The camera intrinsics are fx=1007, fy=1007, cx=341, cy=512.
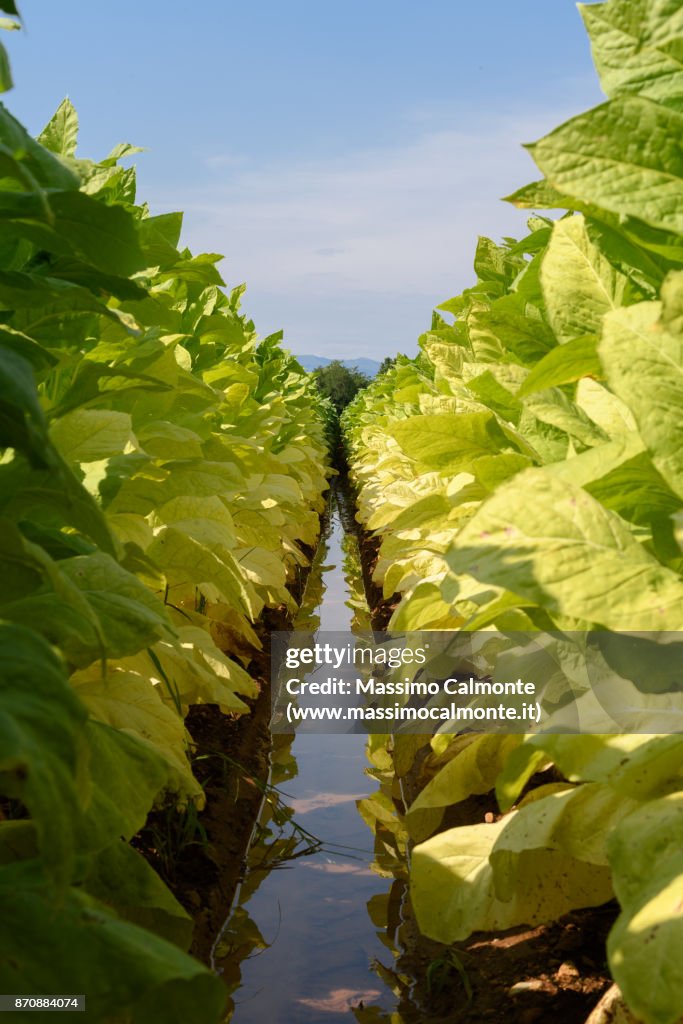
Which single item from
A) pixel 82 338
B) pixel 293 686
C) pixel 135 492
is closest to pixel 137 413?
pixel 135 492

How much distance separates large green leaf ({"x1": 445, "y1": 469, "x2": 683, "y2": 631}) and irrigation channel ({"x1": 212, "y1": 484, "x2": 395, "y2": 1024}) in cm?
159

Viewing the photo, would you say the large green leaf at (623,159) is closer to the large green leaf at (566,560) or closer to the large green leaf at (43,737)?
the large green leaf at (566,560)

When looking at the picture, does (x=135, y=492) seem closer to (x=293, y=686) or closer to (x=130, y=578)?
(x=130, y=578)

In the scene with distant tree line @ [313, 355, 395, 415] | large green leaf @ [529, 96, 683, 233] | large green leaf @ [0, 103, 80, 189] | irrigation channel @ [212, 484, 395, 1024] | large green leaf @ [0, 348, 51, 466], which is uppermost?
distant tree line @ [313, 355, 395, 415]

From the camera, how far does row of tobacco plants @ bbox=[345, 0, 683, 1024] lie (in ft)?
4.34

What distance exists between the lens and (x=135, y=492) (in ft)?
7.96

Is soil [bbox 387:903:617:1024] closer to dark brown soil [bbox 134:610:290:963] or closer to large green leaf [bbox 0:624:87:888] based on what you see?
dark brown soil [bbox 134:610:290:963]

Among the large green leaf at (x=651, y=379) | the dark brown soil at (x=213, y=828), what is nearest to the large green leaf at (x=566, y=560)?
the large green leaf at (x=651, y=379)

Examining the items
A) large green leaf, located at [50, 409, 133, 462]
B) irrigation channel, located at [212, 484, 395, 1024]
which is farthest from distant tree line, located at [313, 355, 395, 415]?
large green leaf, located at [50, 409, 133, 462]

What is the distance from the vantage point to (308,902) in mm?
3086

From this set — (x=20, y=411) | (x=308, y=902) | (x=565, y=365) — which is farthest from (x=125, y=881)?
(x=308, y=902)

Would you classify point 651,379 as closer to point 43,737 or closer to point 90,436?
point 43,737

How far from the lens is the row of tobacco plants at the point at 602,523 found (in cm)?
132

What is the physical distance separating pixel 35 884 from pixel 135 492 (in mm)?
1404
